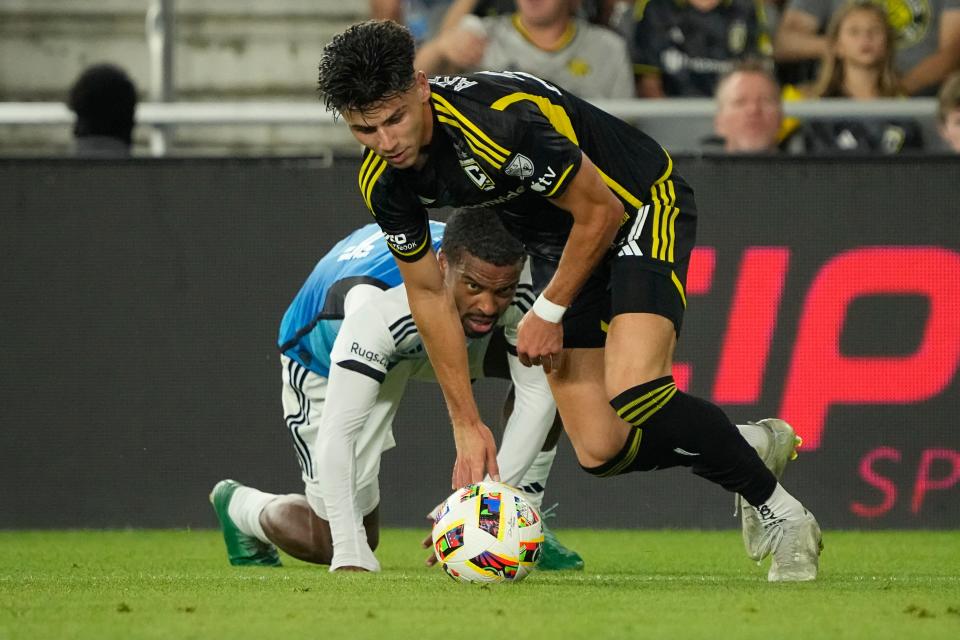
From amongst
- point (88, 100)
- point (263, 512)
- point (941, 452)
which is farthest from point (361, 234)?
point (941, 452)

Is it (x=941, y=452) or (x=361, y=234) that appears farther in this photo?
(x=941, y=452)

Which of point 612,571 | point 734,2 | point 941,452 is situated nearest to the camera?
point 612,571

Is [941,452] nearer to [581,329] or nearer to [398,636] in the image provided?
[581,329]

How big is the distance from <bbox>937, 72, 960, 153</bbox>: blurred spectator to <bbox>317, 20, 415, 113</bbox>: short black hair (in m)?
4.52

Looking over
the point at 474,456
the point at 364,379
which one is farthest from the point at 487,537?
the point at 364,379

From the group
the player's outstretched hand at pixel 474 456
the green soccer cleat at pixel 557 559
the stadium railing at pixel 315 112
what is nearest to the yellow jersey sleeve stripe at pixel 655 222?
the player's outstretched hand at pixel 474 456

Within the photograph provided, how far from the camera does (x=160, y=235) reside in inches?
339

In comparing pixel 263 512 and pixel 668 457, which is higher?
pixel 668 457

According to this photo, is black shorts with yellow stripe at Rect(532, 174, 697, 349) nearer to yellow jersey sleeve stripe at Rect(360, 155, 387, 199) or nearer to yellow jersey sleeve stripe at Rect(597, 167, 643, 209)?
yellow jersey sleeve stripe at Rect(597, 167, 643, 209)

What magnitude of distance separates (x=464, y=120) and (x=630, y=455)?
1.42 metres

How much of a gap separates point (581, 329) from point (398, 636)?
2.16 m

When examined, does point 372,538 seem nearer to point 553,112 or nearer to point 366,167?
point 366,167

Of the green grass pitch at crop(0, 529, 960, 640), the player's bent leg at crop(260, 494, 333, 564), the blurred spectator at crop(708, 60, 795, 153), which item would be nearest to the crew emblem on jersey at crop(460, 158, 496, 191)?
the green grass pitch at crop(0, 529, 960, 640)

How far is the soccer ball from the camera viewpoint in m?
5.47
